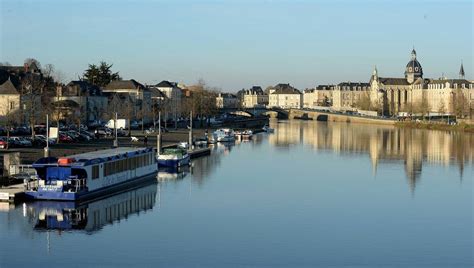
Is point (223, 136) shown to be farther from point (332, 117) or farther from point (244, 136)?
point (332, 117)

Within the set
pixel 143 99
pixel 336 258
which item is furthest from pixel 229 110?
pixel 336 258

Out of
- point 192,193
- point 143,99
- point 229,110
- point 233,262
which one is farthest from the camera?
point 229,110

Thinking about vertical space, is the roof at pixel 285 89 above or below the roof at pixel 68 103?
above

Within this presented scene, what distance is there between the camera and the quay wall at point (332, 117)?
373 ft

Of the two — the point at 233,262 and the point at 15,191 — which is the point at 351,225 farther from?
the point at 15,191

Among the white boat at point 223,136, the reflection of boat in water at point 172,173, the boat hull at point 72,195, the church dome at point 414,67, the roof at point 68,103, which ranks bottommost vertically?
the reflection of boat in water at point 172,173

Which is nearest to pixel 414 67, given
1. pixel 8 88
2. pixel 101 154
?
pixel 8 88

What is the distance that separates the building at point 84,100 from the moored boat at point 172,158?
79.6ft

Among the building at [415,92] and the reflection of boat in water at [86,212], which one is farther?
the building at [415,92]

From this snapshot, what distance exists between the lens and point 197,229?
2398 centimetres

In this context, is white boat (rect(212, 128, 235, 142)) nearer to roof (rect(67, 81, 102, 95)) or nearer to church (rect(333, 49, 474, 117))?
roof (rect(67, 81, 102, 95))

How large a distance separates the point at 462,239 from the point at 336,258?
4923mm

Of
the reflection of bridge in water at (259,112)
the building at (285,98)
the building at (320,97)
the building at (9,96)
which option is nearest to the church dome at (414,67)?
the building at (320,97)

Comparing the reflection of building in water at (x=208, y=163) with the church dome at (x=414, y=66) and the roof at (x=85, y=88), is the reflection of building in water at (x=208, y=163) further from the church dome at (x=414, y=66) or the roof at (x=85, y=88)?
the church dome at (x=414, y=66)
